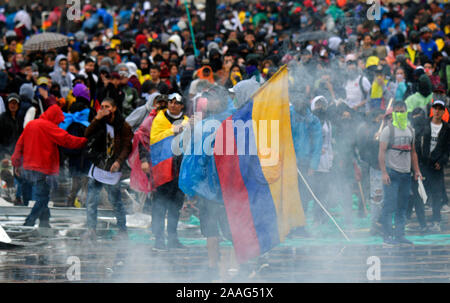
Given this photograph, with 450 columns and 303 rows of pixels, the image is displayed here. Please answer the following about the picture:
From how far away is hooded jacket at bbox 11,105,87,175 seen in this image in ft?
34.8

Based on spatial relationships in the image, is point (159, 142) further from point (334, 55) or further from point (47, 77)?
point (334, 55)

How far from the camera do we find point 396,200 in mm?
10188

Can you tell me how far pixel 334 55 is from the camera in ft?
49.9

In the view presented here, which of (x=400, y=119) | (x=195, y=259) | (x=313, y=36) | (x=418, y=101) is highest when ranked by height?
(x=313, y=36)

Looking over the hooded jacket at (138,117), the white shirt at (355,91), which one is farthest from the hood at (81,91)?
the white shirt at (355,91)

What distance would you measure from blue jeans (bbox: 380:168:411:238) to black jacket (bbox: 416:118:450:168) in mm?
1114

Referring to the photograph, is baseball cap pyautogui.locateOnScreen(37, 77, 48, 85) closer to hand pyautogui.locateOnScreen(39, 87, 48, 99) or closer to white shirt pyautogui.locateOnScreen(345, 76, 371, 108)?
hand pyautogui.locateOnScreen(39, 87, 48, 99)

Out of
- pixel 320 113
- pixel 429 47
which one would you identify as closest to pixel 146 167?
pixel 320 113

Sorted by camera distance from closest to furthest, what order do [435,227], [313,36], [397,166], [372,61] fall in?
[397,166] → [435,227] → [372,61] → [313,36]

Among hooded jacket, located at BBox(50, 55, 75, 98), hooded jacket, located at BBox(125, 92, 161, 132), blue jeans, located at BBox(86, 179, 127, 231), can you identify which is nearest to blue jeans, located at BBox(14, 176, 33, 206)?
hooded jacket, located at BBox(125, 92, 161, 132)

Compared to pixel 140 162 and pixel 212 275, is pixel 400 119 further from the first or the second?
pixel 212 275

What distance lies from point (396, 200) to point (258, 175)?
2.98 metres

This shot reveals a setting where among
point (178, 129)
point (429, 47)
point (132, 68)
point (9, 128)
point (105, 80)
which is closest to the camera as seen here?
point (178, 129)
